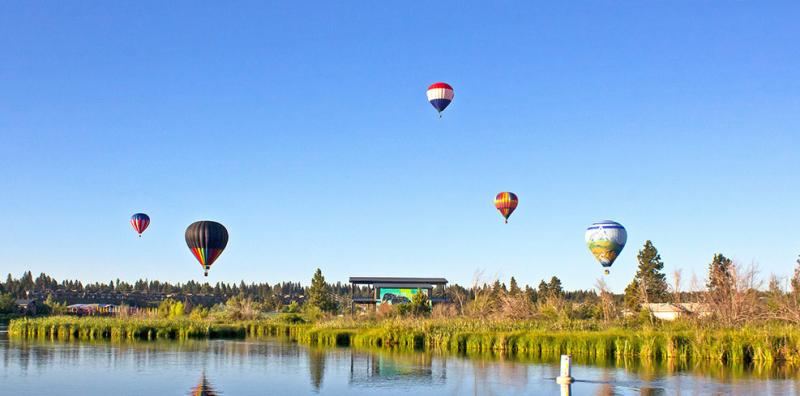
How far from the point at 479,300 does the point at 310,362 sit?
22.8 metres

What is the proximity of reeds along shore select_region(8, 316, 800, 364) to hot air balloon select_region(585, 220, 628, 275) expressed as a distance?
39.8 ft

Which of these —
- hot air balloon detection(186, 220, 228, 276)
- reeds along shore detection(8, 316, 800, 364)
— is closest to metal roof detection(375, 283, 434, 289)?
reeds along shore detection(8, 316, 800, 364)

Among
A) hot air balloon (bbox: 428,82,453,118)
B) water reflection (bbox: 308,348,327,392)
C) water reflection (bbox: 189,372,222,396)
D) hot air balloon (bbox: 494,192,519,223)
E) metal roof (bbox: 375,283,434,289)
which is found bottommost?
water reflection (bbox: 308,348,327,392)

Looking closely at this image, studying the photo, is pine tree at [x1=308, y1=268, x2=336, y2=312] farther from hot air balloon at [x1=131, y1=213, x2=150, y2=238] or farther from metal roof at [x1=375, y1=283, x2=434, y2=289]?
hot air balloon at [x1=131, y1=213, x2=150, y2=238]

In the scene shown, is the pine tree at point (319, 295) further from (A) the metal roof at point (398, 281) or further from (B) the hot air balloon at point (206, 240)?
(B) the hot air balloon at point (206, 240)

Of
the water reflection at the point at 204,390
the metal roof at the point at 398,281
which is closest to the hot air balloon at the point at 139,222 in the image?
the metal roof at the point at 398,281

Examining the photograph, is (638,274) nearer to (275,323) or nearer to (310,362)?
(275,323)

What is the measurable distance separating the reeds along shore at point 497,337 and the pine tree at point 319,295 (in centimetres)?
3561

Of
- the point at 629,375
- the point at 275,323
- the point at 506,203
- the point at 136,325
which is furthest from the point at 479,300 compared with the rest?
the point at 629,375

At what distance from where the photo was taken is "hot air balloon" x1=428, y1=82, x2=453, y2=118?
5031 cm

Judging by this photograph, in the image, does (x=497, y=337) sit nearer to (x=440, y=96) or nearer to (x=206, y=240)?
(x=440, y=96)

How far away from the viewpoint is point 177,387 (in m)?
25.2

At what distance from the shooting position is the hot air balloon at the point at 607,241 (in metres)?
54.0

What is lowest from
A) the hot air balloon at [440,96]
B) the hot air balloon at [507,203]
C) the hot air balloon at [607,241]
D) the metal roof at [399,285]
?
the metal roof at [399,285]
